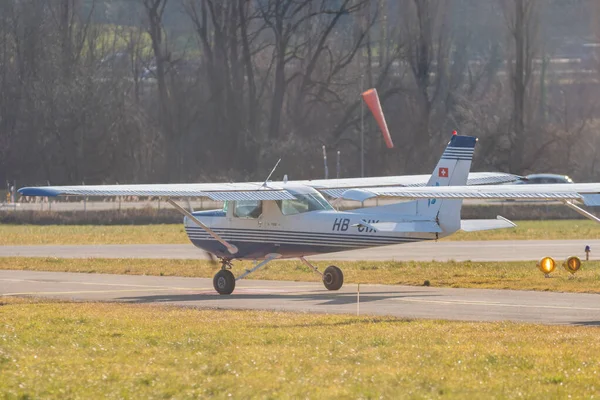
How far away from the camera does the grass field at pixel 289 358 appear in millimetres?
10789

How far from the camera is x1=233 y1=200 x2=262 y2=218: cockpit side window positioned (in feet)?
74.6

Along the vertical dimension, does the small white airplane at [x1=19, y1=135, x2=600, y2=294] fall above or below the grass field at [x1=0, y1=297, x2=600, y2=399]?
above

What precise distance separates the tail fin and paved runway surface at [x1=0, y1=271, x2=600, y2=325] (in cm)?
141

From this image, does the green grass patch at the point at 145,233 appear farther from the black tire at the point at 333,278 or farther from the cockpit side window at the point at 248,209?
the black tire at the point at 333,278

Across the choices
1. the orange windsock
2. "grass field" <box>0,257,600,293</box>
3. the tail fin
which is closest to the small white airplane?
the tail fin

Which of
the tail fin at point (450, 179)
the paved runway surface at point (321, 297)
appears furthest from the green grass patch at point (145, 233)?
the tail fin at point (450, 179)

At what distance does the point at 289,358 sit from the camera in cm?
1255

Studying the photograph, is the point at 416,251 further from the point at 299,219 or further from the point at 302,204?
the point at 299,219

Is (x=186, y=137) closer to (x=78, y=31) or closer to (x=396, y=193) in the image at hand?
(x=78, y=31)

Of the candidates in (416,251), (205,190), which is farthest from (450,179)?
(416,251)

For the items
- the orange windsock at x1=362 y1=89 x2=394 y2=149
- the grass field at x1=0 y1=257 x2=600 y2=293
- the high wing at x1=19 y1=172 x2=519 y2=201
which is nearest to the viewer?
the high wing at x1=19 y1=172 x2=519 y2=201

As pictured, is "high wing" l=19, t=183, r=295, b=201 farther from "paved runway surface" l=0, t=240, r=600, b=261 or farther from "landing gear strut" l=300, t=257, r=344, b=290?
"paved runway surface" l=0, t=240, r=600, b=261

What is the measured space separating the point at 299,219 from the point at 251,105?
146 ft

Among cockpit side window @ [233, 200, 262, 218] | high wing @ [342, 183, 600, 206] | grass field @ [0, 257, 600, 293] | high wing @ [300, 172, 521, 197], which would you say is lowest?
grass field @ [0, 257, 600, 293]
